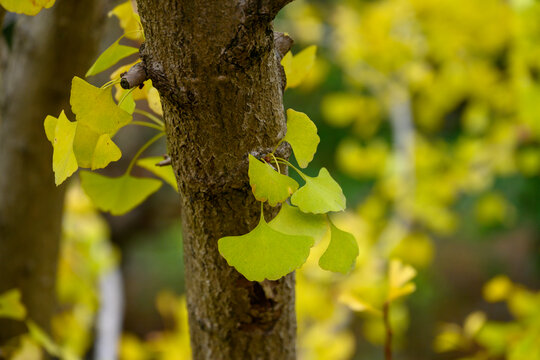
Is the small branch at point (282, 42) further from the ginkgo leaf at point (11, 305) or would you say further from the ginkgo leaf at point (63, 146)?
the ginkgo leaf at point (11, 305)

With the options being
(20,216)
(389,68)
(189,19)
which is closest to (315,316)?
(20,216)

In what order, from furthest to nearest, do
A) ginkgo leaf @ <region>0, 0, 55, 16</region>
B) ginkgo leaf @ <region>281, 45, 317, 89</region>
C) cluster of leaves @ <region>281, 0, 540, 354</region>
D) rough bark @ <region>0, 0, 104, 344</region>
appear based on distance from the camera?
1. cluster of leaves @ <region>281, 0, 540, 354</region>
2. rough bark @ <region>0, 0, 104, 344</region>
3. ginkgo leaf @ <region>281, 45, 317, 89</region>
4. ginkgo leaf @ <region>0, 0, 55, 16</region>

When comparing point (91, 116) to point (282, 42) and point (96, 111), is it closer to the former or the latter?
point (96, 111)

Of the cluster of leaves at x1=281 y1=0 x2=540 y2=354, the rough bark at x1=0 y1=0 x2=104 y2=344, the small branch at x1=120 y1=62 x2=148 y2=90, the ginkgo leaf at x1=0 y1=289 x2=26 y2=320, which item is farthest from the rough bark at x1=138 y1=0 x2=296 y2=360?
the cluster of leaves at x1=281 y1=0 x2=540 y2=354

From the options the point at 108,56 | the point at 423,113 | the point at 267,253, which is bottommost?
the point at 267,253

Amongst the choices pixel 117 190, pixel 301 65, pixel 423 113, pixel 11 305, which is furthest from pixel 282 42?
pixel 423 113

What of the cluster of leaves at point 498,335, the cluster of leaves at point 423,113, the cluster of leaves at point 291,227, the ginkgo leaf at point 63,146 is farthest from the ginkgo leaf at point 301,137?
the cluster of leaves at point 423,113

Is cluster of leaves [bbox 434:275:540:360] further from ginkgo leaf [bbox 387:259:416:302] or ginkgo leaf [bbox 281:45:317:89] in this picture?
ginkgo leaf [bbox 281:45:317:89]

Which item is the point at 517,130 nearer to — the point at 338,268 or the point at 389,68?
the point at 389,68
